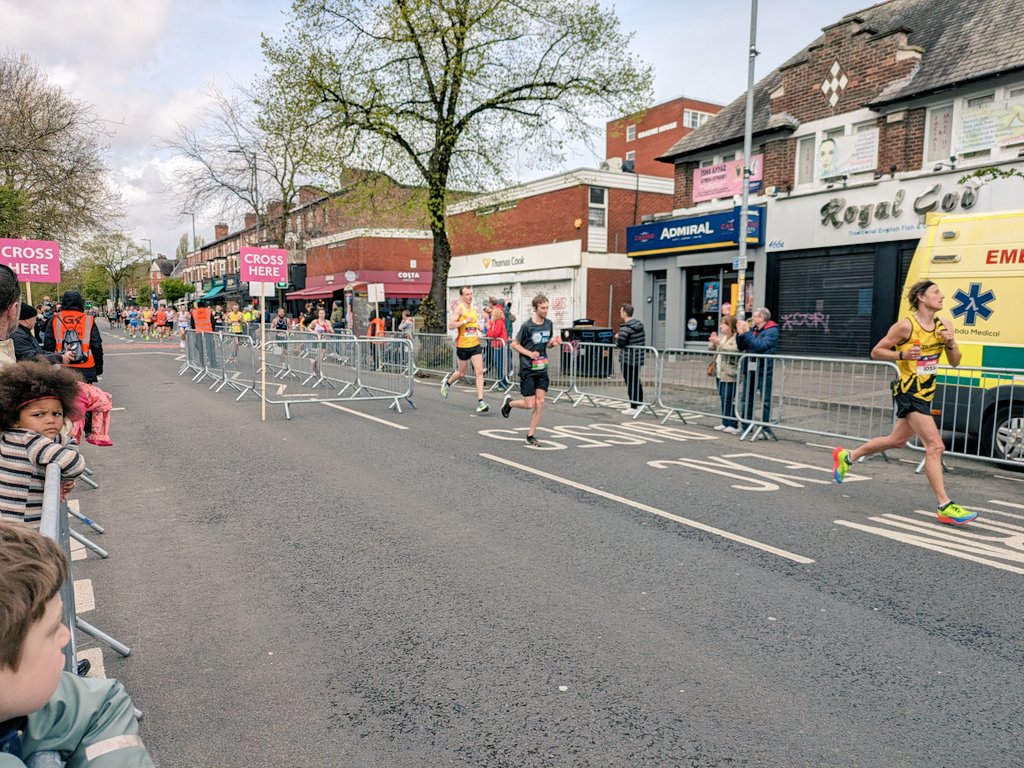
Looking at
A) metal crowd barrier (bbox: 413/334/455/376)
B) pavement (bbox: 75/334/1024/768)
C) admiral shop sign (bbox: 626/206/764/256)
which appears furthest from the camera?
admiral shop sign (bbox: 626/206/764/256)

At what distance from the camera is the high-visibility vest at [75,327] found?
351 inches

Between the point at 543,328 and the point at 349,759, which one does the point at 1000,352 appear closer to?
the point at 543,328

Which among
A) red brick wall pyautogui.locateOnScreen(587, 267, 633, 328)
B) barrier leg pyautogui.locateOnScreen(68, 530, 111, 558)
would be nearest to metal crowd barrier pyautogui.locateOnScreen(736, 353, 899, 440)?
barrier leg pyautogui.locateOnScreen(68, 530, 111, 558)

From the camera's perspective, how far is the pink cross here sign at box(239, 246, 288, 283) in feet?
45.1

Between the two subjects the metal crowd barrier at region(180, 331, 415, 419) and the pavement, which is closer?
the pavement

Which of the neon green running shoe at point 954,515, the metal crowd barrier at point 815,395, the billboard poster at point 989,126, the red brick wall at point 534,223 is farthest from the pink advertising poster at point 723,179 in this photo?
the neon green running shoe at point 954,515

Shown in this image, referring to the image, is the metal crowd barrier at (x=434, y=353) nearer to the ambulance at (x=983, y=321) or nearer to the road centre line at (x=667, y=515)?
the road centre line at (x=667, y=515)

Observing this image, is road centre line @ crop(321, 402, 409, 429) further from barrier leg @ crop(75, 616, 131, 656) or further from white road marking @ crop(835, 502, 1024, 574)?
barrier leg @ crop(75, 616, 131, 656)

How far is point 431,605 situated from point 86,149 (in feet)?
96.9

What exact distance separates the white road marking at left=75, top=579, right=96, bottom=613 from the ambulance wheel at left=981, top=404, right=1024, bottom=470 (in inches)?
339

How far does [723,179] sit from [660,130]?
100ft

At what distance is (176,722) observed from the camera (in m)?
3.11

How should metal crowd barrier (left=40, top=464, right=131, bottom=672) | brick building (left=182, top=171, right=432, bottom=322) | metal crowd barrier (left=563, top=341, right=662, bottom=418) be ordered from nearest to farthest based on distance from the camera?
metal crowd barrier (left=40, top=464, right=131, bottom=672) < metal crowd barrier (left=563, top=341, right=662, bottom=418) < brick building (left=182, top=171, right=432, bottom=322)

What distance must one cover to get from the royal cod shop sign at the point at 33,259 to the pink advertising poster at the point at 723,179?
18218 mm
